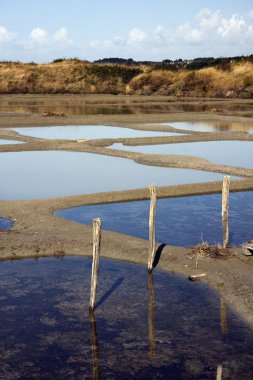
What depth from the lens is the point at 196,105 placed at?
71938 millimetres

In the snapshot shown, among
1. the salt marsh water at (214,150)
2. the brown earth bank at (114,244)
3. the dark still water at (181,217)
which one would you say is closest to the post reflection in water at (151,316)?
the brown earth bank at (114,244)

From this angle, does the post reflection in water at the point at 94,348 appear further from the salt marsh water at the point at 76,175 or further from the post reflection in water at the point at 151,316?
the salt marsh water at the point at 76,175

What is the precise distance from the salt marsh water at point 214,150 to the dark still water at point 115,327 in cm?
1660

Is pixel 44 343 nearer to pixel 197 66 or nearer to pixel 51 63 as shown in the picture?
pixel 197 66

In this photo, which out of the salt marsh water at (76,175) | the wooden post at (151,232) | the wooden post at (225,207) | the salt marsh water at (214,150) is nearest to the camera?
the wooden post at (151,232)

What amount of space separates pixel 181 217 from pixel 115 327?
27.9ft

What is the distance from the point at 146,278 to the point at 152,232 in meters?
1.26

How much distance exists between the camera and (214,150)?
36.3 m

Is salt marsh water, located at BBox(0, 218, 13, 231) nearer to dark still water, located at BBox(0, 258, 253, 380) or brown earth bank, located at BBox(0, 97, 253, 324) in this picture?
brown earth bank, located at BBox(0, 97, 253, 324)

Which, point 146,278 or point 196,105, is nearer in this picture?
point 146,278

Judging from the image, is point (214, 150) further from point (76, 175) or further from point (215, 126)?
point (215, 126)

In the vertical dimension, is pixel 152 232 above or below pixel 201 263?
above

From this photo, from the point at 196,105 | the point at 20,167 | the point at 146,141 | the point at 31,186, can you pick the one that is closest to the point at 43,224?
the point at 31,186

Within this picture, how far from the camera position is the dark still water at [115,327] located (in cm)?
1094
